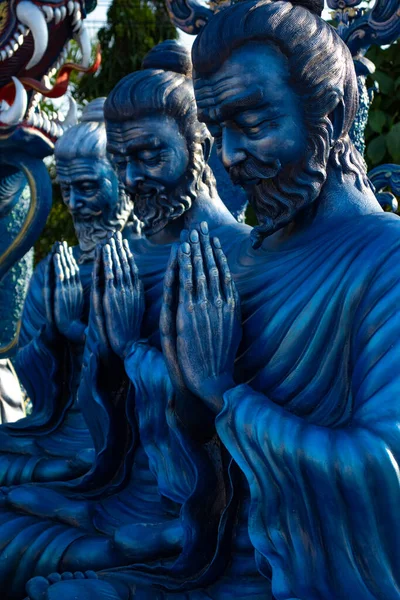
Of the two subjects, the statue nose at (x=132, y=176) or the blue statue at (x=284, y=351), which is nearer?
the blue statue at (x=284, y=351)

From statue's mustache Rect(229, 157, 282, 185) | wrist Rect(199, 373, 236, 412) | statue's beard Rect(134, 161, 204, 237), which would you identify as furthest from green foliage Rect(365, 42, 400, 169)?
wrist Rect(199, 373, 236, 412)

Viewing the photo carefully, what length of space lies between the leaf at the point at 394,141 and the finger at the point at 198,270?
15.9 feet

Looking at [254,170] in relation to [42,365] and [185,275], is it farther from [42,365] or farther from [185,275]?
[42,365]

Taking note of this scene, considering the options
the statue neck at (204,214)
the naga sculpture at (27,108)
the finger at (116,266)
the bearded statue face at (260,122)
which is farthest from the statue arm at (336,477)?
the naga sculpture at (27,108)

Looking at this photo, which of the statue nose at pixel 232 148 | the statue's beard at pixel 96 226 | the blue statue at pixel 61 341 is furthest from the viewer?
the statue's beard at pixel 96 226

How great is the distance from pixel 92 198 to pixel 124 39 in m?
11.5

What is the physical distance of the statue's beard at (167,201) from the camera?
3.44 meters

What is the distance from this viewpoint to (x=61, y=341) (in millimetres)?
3908

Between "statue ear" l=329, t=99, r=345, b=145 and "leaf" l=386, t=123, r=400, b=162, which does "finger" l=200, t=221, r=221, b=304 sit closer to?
"statue ear" l=329, t=99, r=345, b=145

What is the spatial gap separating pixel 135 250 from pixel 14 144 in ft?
6.76

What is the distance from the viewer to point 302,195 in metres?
2.71

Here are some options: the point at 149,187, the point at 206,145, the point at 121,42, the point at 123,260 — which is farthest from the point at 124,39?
the point at 123,260

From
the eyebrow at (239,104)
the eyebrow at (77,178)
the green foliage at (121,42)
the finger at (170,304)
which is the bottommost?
the finger at (170,304)

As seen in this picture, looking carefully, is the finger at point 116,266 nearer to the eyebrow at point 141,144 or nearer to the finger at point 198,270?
the eyebrow at point 141,144
